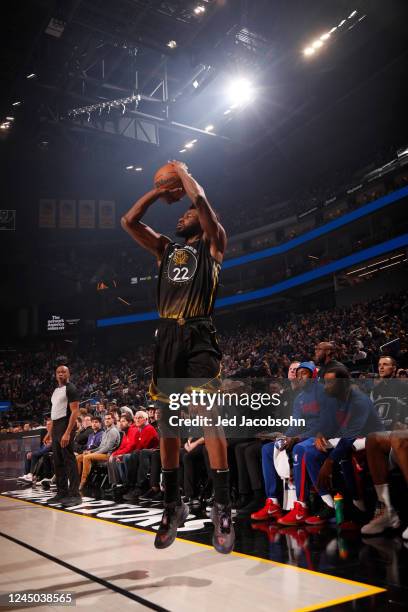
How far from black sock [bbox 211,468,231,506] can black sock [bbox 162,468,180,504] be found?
29 centimetres

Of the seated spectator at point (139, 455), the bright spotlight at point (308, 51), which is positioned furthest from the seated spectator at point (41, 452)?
the bright spotlight at point (308, 51)

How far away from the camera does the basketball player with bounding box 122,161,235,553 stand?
263 cm

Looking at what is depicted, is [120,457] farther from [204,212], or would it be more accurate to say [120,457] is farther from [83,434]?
[204,212]

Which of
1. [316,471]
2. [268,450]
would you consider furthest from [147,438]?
[316,471]

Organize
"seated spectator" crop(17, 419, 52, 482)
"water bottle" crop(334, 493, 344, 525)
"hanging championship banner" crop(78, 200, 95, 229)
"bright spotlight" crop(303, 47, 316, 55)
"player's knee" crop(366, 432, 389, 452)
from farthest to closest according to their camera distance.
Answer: "hanging championship banner" crop(78, 200, 95, 229) < "bright spotlight" crop(303, 47, 316, 55) < "seated spectator" crop(17, 419, 52, 482) < "water bottle" crop(334, 493, 344, 525) < "player's knee" crop(366, 432, 389, 452)

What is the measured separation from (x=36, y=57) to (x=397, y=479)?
13560 millimetres

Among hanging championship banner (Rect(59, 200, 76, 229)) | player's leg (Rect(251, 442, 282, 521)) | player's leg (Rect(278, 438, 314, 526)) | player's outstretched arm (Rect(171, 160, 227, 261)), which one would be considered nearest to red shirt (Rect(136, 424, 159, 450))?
player's leg (Rect(251, 442, 282, 521))

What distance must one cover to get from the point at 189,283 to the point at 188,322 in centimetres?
23

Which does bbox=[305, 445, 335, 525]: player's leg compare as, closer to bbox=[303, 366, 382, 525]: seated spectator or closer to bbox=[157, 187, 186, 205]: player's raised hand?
bbox=[303, 366, 382, 525]: seated spectator

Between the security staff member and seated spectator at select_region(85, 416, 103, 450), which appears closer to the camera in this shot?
the security staff member

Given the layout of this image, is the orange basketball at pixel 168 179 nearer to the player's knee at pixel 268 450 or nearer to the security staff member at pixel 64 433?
the player's knee at pixel 268 450

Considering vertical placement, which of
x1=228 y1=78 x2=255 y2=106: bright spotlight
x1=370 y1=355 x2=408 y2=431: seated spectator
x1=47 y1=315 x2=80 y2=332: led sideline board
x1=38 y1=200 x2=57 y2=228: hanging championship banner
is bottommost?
x1=370 y1=355 x2=408 y2=431: seated spectator

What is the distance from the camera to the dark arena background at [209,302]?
2799mm

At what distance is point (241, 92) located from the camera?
47.7 feet
